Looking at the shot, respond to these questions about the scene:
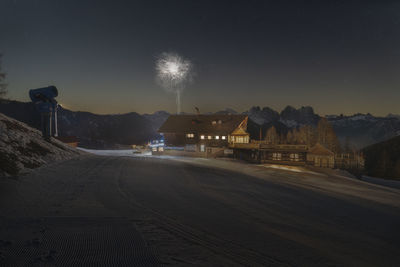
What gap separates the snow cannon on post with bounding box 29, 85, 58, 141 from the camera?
66.3 ft

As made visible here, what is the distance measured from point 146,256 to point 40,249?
230 centimetres

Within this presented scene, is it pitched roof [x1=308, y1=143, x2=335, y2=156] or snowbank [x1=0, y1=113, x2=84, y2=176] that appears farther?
pitched roof [x1=308, y1=143, x2=335, y2=156]

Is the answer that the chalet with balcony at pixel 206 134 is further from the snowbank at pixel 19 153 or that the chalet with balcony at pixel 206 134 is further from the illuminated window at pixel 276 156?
the snowbank at pixel 19 153

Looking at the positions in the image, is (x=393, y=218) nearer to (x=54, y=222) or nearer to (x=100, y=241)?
(x=100, y=241)

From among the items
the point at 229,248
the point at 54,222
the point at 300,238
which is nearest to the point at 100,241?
the point at 54,222

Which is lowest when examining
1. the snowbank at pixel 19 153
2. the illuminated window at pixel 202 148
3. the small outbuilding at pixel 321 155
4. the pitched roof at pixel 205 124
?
the small outbuilding at pixel 321 155

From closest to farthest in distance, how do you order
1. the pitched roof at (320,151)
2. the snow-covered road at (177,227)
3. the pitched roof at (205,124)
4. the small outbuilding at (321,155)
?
1. the snow-covered road at (177,227)
2. the small outbuilding at (321,155)
3. the pitched roof at (205,124)
4. the pitched roof at (320,151)

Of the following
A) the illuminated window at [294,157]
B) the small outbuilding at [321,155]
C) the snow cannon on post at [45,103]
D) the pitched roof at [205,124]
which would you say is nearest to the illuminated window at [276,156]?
the illuminated window at [294,157]

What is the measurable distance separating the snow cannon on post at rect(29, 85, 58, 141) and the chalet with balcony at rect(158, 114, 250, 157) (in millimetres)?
26244

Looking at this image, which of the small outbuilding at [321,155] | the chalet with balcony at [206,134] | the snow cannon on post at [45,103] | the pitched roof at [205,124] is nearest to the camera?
the snow cannon on post at [45,103]

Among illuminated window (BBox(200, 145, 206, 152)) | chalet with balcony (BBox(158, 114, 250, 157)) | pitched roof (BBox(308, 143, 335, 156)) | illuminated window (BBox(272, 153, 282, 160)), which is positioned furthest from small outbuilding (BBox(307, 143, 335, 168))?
illuminated window (BBox(200, 145, 206, 152))

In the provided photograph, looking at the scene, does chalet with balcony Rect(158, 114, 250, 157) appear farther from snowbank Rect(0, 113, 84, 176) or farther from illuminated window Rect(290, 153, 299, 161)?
snowbank Rect(0, 113, 84, 176)

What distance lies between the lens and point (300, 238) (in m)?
6.70

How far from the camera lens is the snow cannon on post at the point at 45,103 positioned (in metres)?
20.2
